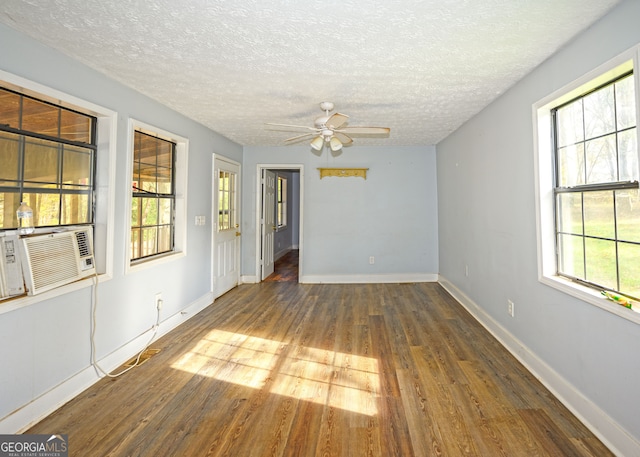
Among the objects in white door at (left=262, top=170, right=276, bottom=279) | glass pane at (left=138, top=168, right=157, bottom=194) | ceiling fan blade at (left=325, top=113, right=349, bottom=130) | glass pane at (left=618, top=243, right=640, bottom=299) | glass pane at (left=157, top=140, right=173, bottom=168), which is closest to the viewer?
glass pane at (left=618, top=243, right=640, bottom=299)

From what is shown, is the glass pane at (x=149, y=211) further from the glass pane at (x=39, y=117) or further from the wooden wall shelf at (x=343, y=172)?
the wooden wall shelf at (x=343, y=172)

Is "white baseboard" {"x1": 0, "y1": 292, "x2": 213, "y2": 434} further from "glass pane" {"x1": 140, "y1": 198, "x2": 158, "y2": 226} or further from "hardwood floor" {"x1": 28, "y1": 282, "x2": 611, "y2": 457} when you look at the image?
"glass pane" {"x1": 140, "y1": 198, "x2": 158, "y2": 226}

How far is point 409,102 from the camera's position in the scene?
3.09 m

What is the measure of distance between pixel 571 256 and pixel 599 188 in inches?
22.1

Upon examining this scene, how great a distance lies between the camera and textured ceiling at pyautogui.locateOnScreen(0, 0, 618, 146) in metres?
1.63

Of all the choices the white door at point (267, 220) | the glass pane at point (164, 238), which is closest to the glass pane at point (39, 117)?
the glass pane at point (164, 238)

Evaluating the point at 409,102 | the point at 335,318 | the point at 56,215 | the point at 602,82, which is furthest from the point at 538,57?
the point at 56,215

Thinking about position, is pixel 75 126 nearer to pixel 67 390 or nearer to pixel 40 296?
pixel 40 296

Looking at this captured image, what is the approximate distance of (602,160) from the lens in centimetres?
185

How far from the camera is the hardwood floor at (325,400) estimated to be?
163 centimetres

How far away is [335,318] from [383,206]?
2444 mm

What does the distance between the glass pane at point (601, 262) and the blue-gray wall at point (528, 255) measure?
19cm

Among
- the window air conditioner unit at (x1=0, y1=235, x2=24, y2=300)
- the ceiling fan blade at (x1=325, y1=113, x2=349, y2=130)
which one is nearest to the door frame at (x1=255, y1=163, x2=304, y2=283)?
the ceiling fan blade at (x1=325, y1=113, x2=349, y2=130)

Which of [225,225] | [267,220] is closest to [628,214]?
[225,225]
